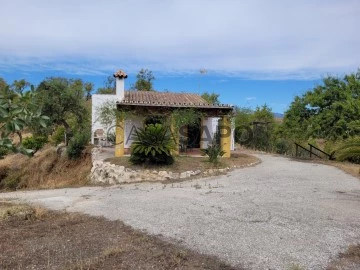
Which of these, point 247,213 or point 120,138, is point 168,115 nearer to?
point 120,138

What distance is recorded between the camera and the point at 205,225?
7082 mm

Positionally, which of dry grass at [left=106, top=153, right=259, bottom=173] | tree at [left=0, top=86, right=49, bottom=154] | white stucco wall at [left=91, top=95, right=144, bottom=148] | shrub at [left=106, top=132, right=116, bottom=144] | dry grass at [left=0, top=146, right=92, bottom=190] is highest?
white stucco wall at [left=91, top=95, right=144, bottom=148]

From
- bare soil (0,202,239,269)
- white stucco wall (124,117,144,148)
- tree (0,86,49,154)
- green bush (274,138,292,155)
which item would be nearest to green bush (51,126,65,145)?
white stucco wall (124,117,144,148)

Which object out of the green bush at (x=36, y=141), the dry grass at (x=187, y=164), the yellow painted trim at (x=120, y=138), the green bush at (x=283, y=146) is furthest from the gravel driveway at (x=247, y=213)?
the green bush at (x=36, y=141)

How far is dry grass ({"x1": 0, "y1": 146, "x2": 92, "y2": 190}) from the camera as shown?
60.9 ft

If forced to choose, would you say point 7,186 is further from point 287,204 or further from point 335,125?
point 335,125

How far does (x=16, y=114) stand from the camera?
2.04 meters

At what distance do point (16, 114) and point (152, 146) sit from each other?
13.3m

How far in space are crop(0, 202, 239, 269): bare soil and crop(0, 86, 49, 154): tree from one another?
3.20 metres

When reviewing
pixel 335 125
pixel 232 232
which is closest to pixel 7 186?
pixel 232 232

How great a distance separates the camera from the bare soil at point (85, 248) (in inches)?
196

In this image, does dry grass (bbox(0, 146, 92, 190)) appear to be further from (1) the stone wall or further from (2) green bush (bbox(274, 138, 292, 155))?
(2) green bush (bbox(274, 138, 292, 155))

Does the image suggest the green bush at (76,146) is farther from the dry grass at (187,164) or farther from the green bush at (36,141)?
the green bush at (36,141)

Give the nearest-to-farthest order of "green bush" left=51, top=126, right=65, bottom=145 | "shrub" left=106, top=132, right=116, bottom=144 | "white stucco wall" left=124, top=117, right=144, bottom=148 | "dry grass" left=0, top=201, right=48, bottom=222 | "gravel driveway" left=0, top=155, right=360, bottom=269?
1. "gravel driveway" left=0, top=155, right=360, bottom=269
2. "dry grass" left=0, top=201, right=48, bottom=222
3. "white stucco wall" left=124, top=117, right=144, bottom=148
4. "shrub" left=106, top=132, right=116, bottom=144
5. "green bush" left=51, top=126, right=65, bottom=145
